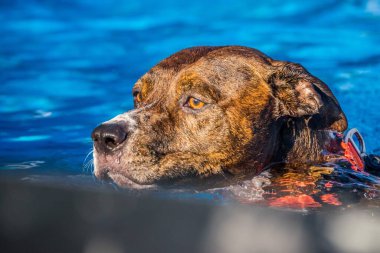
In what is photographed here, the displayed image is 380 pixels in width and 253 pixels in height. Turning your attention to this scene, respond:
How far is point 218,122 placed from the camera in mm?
5117

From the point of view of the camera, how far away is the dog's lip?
494cm

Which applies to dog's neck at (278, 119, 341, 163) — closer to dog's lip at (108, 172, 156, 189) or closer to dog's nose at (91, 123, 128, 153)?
dog's lip at (108, 172, 156, 189)

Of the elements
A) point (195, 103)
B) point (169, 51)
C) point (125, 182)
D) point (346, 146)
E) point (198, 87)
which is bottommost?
point (125, 182)

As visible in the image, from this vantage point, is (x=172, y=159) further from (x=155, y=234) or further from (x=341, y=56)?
(x=155, y=234)

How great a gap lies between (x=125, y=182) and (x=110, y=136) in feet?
1.73

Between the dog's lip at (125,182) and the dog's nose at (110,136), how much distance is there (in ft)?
0.81

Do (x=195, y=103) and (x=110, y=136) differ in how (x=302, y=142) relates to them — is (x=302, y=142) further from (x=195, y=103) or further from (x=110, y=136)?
(x=110, y=136)

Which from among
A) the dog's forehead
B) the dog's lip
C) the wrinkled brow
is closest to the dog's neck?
the dog's forehead

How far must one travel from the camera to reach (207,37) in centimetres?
798

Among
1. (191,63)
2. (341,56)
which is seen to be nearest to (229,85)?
(191,63)

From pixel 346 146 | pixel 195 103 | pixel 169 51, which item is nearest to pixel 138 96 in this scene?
pixel 195 103

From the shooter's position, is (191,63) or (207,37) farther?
(207,37)

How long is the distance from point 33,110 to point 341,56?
5071 millimetres

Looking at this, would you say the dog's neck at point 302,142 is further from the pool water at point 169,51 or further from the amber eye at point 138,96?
the amber eye at point 138,96
